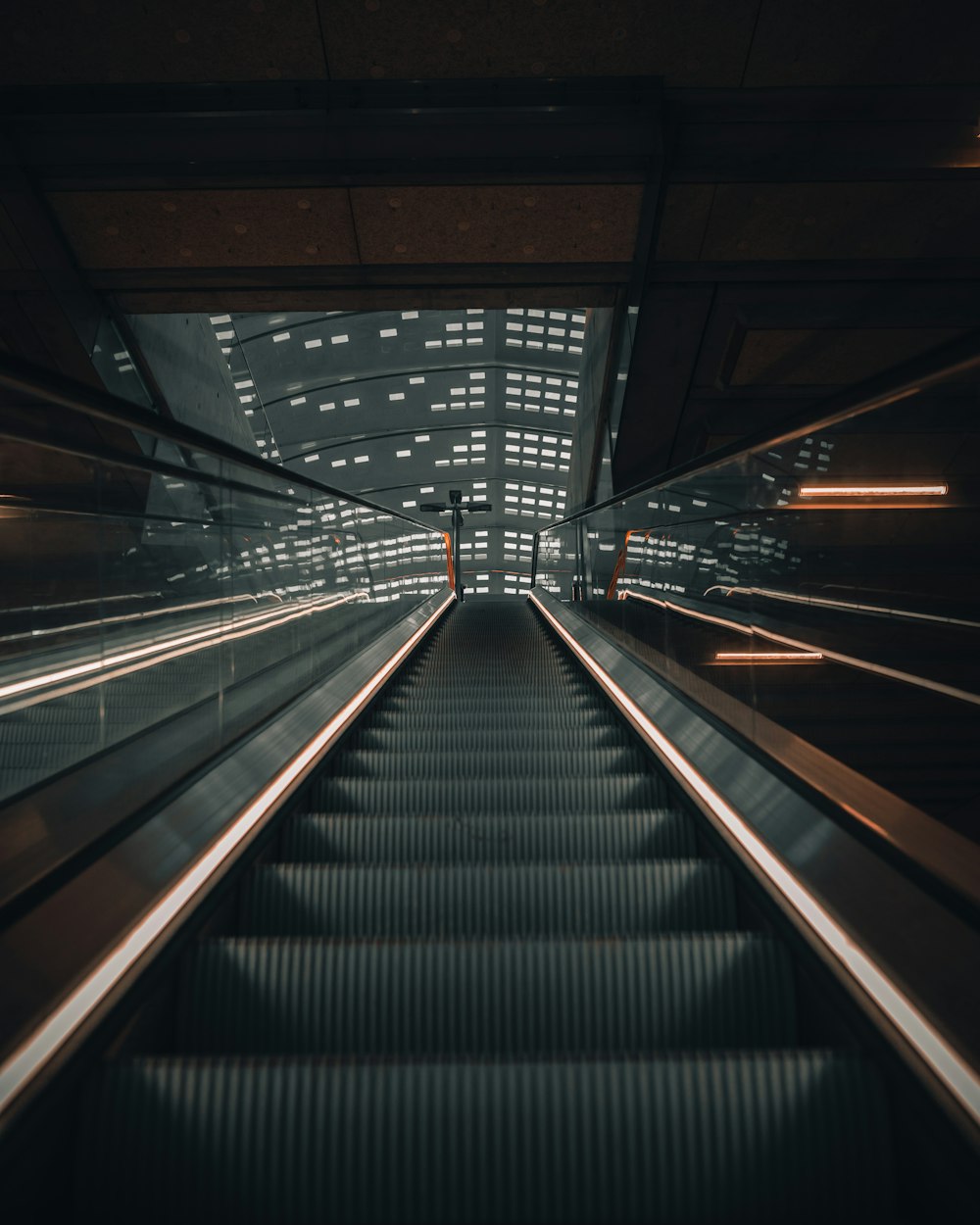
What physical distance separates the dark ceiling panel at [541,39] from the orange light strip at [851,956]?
5.75 metres

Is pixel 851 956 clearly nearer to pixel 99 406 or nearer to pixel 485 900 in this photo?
pixel 485 900

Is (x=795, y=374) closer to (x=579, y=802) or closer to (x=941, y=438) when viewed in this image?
(x=941, y=438)

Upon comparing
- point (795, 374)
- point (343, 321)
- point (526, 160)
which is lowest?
point (795, 374)

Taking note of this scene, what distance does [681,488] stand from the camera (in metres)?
4.76

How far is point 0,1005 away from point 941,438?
1113 cm

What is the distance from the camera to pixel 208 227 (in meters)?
8.05

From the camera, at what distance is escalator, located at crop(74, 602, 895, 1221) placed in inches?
59.0

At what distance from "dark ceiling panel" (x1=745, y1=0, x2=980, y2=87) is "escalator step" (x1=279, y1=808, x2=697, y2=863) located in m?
6.27

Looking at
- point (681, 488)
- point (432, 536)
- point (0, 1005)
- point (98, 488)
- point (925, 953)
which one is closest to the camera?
point (0, 1005)

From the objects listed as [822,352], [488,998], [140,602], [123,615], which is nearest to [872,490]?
[822,352]

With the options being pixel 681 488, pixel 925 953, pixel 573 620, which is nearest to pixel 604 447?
pixel 573 620

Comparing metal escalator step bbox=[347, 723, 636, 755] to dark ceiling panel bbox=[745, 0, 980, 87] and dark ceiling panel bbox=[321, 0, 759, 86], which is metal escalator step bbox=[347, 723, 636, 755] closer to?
dark ceiling panel bbox=[321, 0, 759, 86]

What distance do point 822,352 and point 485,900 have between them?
863 cm

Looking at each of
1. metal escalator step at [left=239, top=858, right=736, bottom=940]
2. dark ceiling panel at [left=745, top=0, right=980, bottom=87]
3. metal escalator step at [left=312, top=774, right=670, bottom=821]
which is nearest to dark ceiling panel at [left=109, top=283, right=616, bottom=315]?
dark ceiling panel at [left=745, top=0, right=980, bottom=87]
